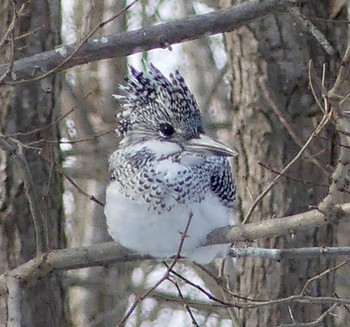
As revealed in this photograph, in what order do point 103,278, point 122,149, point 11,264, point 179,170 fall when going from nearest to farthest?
point 179,170, point 122,149, point 11,264, point 103,278

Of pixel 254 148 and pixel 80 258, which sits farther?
pixel 254 148

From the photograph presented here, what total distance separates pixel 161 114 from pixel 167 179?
0.91 feet

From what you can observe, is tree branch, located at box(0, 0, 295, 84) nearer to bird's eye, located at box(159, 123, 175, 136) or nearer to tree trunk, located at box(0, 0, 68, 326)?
bird's eye, located at box(159, 123, 175, 136)

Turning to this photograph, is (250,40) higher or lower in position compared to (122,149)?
higher

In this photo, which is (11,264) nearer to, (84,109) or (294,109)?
(294,109)

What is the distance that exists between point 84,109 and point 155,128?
4372mm

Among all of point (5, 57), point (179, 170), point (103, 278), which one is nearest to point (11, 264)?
point (5, 57)

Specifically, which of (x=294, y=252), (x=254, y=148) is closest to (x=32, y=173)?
(x=254, y=148)

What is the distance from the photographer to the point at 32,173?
458 cm

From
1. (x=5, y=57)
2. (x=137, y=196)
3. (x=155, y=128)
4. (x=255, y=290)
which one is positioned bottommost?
(x=255, y=290)

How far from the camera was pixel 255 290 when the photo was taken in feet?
15.8

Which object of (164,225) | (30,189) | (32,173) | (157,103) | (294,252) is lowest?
(294,252)

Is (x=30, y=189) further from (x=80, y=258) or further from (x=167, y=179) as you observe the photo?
(x=167, y=179)

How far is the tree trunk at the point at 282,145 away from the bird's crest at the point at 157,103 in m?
1.09
